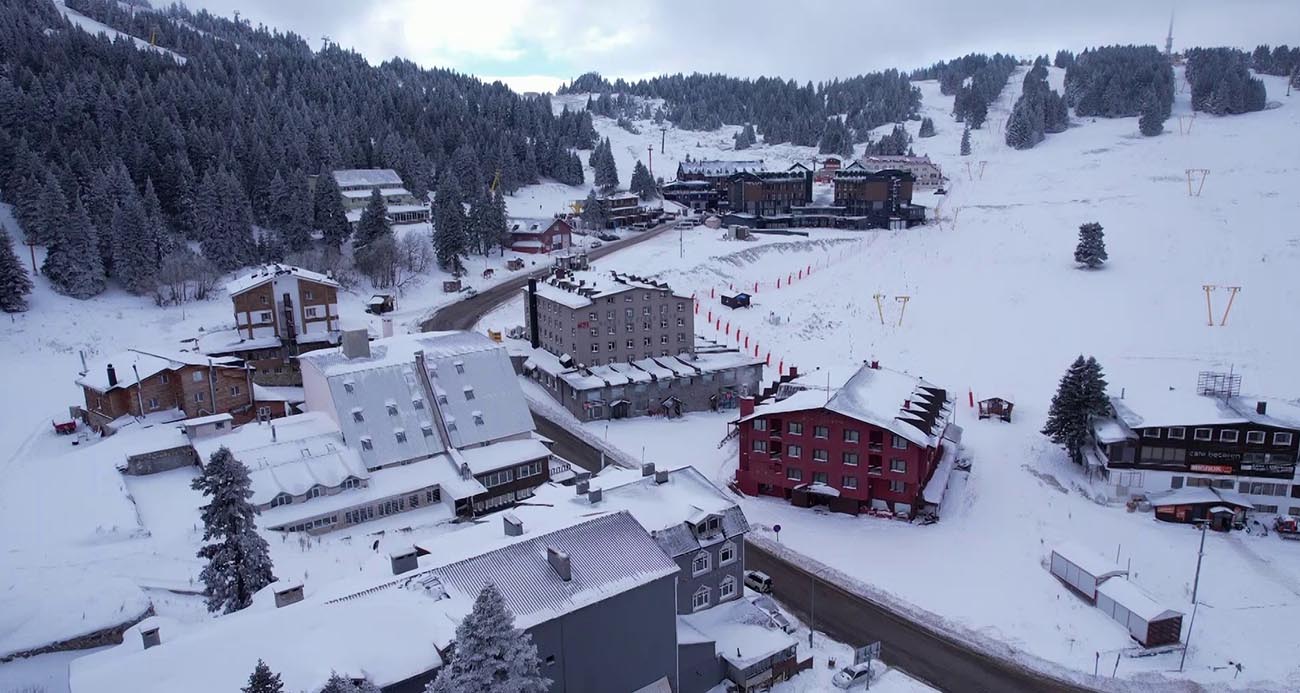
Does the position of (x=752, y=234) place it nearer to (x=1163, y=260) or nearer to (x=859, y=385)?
(x=1163, y=260)

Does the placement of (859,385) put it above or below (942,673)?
above

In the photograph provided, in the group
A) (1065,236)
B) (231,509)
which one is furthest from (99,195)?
(1065,236)

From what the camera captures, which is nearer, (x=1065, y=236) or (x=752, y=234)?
(x=1065, y=236)

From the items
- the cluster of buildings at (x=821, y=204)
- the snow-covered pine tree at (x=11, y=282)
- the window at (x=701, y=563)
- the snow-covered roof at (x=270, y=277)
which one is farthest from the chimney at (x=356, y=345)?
the cluster of buildings at (x=821, y=204)

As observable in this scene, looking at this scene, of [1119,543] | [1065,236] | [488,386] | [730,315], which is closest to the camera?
[1119,543]

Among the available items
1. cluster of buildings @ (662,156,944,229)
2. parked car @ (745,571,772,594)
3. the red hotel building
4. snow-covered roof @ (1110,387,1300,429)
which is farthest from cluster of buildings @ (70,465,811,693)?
cluster of buildings @ (662,156,944,229)
